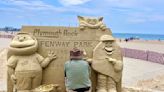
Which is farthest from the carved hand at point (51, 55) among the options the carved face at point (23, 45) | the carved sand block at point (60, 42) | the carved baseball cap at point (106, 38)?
the carved baseball cap at point (106, 38)

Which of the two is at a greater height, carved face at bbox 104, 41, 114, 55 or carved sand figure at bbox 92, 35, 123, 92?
carved face at bbox 104, 41, 114, 55

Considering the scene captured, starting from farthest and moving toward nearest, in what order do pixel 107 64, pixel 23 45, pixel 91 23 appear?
pixel 91 23, pixel 107 64, pixel 23 45

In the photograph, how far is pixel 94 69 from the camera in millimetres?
8359

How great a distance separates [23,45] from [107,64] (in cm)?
190

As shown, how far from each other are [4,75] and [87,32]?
631 cm

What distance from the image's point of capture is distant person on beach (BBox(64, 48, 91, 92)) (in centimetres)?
755

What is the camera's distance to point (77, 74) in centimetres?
757

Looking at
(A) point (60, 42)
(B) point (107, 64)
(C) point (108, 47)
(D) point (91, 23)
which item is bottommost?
(B) point (107, 64)

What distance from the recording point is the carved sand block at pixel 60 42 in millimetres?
8422

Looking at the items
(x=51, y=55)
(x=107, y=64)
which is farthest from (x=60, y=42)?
(x=107, y=64)

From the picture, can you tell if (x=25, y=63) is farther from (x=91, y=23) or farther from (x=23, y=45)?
(x=91, y=23)

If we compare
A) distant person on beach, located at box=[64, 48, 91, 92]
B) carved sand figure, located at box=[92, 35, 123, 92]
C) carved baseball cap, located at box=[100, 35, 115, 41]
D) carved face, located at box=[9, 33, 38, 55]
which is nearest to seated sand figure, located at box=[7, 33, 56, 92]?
carved face, located at box=[9, 33, 38, 55]

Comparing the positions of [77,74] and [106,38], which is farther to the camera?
[106,38]

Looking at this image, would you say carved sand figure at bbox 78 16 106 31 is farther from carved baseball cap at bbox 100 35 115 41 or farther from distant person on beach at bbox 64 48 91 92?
distant person on beach at bbox 64 48 91 92
